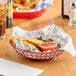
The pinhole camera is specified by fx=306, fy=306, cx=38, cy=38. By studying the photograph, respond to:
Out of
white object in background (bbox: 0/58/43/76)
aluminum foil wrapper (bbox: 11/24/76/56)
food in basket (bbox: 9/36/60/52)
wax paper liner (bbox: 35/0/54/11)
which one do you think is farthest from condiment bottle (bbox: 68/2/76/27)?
white object in background (bbox: 0/58/43/76)

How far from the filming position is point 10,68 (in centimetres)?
126

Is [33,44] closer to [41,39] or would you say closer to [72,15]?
[41,39]

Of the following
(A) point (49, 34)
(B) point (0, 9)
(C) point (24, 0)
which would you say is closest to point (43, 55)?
(A) point (49, 34)

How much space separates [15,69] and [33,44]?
0.52 feet

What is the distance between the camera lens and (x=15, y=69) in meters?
1.25

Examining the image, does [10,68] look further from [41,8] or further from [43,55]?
[41,8]

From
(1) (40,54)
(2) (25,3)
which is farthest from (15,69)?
(2) (25,3)

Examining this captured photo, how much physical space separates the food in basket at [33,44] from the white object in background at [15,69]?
0.08 metres

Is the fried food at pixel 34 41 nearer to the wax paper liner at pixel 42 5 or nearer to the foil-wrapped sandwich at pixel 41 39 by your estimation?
the foil-wrapped sandwich at pixel 41 39

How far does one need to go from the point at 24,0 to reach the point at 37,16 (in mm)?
168

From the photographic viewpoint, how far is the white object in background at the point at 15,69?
1.20 metres

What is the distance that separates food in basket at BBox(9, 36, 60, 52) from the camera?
129 cm

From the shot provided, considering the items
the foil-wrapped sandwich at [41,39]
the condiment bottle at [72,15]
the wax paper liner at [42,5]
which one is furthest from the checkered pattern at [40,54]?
the wax paper liner at [42,5]

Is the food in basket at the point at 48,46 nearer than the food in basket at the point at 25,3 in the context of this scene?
Yes
